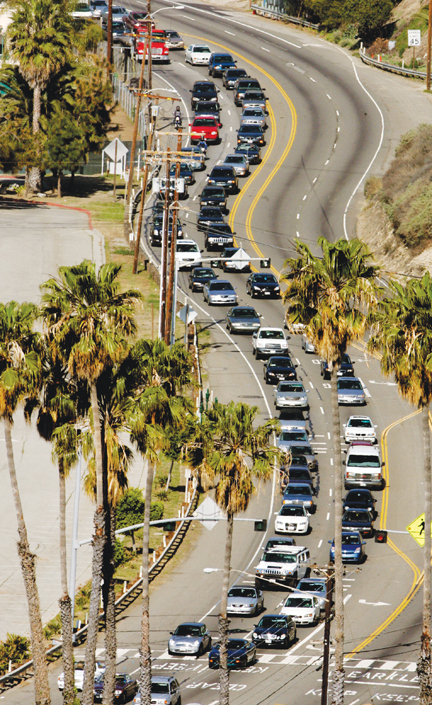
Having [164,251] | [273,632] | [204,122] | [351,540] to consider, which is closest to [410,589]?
[351,540]

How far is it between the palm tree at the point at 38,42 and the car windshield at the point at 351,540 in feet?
170

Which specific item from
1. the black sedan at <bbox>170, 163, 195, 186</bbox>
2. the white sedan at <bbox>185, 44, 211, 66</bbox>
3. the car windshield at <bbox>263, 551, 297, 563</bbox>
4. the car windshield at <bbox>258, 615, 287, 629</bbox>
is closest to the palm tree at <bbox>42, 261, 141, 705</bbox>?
the car windshield at <bbox>258, 615, 287, 629</bbox>

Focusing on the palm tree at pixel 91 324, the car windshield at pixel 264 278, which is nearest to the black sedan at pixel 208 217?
the car windshield at pixel 264 278

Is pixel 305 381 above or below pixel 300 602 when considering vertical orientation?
above

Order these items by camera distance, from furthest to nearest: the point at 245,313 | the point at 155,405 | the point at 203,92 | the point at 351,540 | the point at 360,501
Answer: the point at 203,92 < the point at 245,313 < the point at 360,501 < the point at 351,540 < the point at 155,405

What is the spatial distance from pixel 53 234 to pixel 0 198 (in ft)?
38.6

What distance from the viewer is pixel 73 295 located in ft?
114

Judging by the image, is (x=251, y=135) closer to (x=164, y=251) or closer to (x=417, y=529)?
(x=164, y=251)

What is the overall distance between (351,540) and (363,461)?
7542 millimetres

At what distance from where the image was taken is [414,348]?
3800 cm

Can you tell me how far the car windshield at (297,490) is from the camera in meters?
56.5

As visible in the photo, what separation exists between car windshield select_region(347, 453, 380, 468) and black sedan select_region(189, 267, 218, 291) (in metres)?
23.7

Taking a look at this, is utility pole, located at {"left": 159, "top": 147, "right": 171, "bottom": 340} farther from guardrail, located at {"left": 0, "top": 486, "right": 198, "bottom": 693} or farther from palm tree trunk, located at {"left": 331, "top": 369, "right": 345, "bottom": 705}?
palm tree trunk, located at {"left": 331, "top": 369, "right": 345, "bottom": 705}

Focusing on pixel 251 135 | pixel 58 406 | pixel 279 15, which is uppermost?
pixel 279 15
